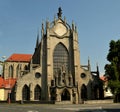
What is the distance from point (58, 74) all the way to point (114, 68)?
13741 mm

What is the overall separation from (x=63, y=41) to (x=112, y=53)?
1422 cm

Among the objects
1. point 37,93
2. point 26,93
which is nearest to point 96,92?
point 37,93

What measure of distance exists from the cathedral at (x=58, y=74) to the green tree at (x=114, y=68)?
756 centimetres

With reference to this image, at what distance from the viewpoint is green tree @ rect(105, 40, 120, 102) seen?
5400 centimetres

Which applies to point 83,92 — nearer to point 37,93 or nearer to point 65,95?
point 65,95

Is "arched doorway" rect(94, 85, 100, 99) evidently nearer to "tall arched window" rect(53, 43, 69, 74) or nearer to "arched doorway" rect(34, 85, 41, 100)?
"tall arched window" rect(53, 43, 69, 74)

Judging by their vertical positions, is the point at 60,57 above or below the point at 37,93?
above

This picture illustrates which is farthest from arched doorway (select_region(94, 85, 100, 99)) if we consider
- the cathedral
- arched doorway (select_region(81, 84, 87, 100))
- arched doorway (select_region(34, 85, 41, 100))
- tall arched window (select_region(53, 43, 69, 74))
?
arched doorway (select_region(34, 85, 41, 100))

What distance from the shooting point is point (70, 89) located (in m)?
59.1

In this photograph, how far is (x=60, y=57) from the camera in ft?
210

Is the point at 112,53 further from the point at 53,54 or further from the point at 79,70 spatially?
the point at 53,54

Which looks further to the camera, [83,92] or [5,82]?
[5,82]

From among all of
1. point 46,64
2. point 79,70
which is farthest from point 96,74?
point 46,64

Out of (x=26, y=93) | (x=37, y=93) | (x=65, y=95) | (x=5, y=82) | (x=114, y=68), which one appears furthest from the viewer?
(x=5, y=82)
